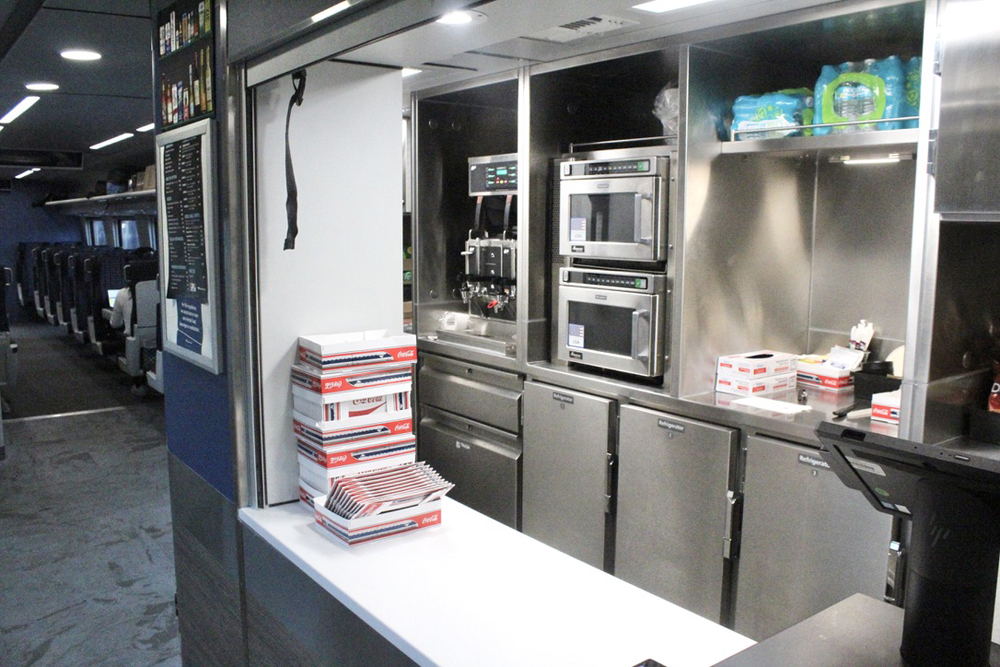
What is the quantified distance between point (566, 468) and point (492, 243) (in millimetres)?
1176

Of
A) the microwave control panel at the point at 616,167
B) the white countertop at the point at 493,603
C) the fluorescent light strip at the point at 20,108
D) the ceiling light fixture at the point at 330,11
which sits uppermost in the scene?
the fluorescent light strip at the point at 20,108

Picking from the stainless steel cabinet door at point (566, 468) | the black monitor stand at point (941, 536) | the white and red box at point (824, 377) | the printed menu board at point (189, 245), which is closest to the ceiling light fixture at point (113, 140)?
the stainless steel cabinet door at point (566, 468)

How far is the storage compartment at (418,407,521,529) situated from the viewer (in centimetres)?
383

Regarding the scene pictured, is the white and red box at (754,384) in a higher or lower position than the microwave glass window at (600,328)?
lower

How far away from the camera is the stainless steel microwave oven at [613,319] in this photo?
3.19 meters

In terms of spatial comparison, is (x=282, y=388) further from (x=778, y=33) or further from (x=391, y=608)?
(x=778, y=33)

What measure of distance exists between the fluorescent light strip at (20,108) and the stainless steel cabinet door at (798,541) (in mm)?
5504

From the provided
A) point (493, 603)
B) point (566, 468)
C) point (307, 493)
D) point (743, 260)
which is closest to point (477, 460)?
point (566, 468)

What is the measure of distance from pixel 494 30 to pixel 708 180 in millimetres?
1803

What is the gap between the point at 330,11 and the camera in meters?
1.48

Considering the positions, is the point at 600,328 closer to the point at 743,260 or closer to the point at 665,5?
the point at 743,260

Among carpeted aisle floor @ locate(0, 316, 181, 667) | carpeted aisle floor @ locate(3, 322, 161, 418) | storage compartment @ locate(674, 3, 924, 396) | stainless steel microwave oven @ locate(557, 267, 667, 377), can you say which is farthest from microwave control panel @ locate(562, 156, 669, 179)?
carpeted aisle floor @ locate(3, 322, 161, 418)

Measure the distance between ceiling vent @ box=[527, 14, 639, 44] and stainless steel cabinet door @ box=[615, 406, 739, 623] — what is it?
141 cm

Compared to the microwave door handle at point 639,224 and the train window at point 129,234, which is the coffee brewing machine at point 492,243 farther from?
the train window at point 129,234
